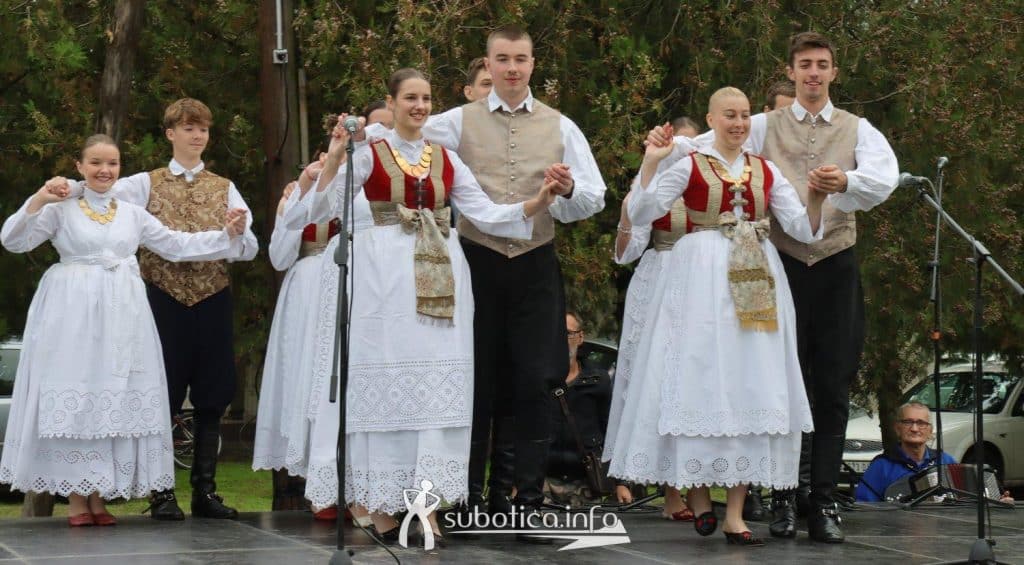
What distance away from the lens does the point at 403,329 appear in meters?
6.74

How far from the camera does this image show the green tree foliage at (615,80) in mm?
10586

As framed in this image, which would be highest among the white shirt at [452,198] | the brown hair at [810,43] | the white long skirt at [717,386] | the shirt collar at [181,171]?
the brown hair at [810,43]

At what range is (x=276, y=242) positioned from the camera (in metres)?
8.48

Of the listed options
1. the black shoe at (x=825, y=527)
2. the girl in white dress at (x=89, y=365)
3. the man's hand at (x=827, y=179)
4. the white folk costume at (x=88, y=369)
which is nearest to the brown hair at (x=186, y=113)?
the girl in white dress at (x=89, y=365)

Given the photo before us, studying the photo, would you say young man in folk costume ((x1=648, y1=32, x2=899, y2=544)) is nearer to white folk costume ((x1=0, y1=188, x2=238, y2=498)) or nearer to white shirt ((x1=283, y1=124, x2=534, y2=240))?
white shirt ((x1=283, y1=124, x2=534, y2=240))

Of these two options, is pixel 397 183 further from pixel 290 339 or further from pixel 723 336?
pixel 290 339

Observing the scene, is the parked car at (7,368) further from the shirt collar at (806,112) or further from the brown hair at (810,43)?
the brown hair at (810,43)

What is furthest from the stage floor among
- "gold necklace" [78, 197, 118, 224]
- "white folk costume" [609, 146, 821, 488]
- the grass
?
the grass

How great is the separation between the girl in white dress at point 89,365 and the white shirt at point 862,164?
8.84 ft

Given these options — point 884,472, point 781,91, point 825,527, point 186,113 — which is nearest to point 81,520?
point 186,113

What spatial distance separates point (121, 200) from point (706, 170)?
2.93 m

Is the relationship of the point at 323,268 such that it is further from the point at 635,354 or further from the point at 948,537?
the point at 948,537

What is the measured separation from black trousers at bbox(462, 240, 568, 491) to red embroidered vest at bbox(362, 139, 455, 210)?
39cm

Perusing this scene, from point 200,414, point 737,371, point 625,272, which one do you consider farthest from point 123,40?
point 737,371
